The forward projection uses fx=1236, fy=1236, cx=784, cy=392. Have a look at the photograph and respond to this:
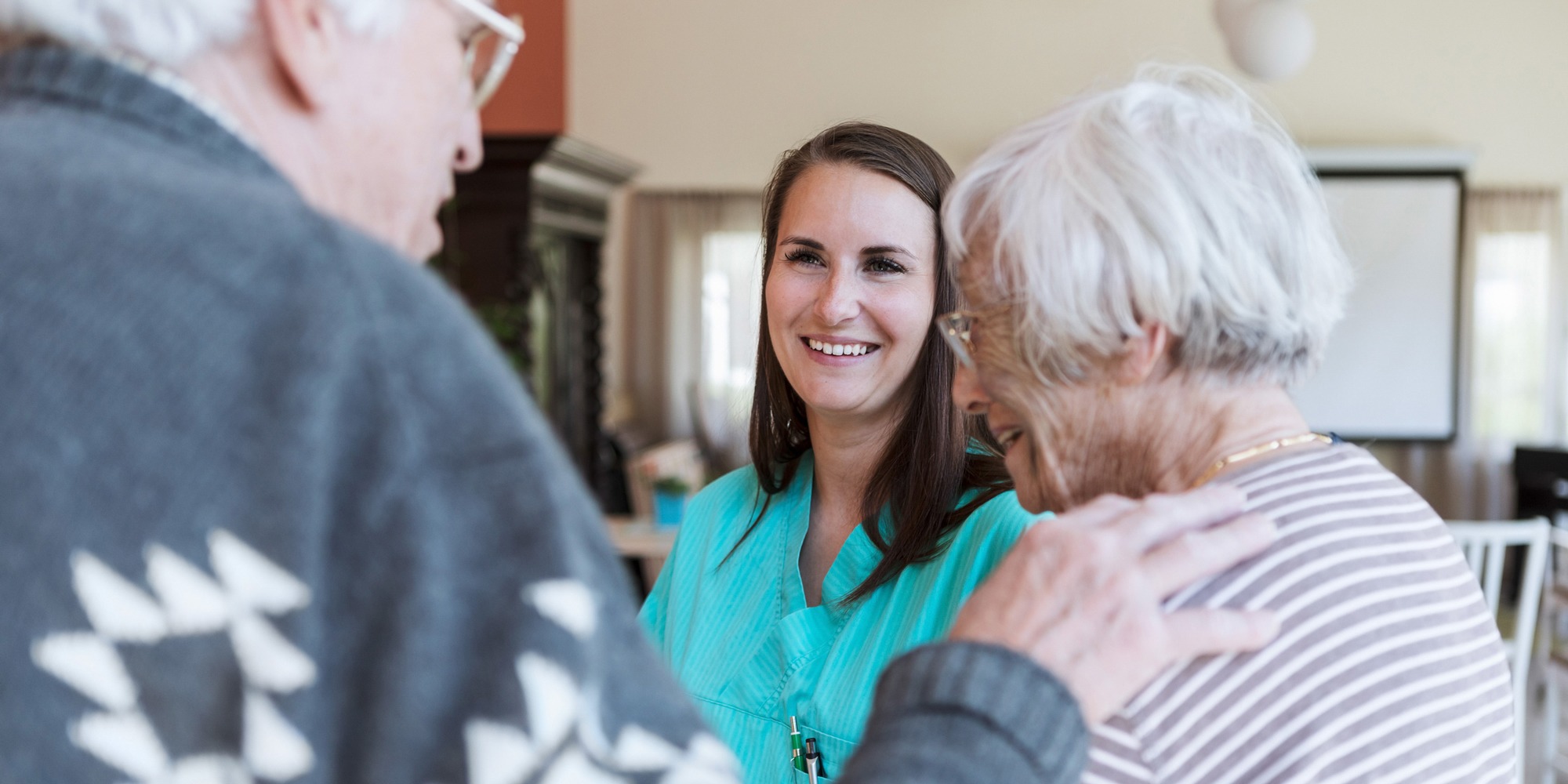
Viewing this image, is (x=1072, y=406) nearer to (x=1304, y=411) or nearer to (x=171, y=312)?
(x=171, y=312)

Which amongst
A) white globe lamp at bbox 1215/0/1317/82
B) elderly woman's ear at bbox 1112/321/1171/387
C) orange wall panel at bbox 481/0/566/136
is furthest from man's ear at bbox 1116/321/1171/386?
orange wall panel at bbox 481/0/566/136

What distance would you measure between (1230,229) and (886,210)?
0.65 m

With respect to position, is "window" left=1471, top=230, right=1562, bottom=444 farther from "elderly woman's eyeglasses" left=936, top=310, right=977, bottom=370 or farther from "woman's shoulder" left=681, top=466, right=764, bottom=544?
"elderly woman's eyeglasses" left=936, top=310, right=977, bottom=370

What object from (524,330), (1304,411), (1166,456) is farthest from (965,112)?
(1166,456)

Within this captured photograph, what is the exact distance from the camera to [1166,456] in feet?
3.35

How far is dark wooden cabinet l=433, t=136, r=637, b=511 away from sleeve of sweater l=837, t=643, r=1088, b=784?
3.79 meters

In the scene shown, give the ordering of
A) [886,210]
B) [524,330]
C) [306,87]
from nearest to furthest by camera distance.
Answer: [306,87], [886,210], [524,330]

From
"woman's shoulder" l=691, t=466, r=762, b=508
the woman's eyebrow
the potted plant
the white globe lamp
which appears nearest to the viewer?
the woman's eyebrow

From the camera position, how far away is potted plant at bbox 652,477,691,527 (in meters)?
4.59

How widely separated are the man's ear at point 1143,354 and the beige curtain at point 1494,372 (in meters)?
8.23

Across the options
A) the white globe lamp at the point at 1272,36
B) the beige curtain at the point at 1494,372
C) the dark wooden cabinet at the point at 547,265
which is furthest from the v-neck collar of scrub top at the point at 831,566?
the beige curtain at the point at 1494,372

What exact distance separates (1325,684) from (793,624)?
25.9 inches

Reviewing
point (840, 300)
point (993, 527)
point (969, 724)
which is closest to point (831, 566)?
point (993, 527)

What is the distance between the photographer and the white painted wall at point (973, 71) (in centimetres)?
838
